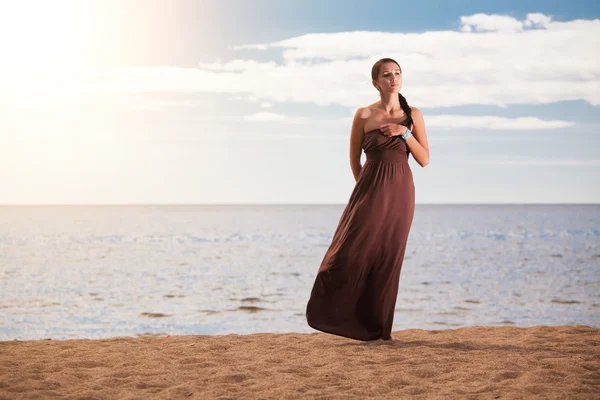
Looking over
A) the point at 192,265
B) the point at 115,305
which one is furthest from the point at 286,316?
the point at 192,265

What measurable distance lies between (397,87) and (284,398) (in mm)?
2904

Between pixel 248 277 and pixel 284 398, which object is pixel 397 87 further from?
pixel 248 277

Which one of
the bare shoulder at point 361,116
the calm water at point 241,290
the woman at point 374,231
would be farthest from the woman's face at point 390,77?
the calm water at point 241,290

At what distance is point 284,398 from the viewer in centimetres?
441

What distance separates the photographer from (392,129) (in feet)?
19.3

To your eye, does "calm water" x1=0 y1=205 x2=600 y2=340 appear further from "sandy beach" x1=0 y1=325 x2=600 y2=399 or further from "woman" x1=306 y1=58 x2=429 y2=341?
"woman" x1=306 y1=58 x2=429 y2=341

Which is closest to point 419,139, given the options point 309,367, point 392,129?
point 392,129

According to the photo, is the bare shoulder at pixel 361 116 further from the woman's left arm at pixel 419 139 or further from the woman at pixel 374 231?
the woman's left arm at pixel 419 139

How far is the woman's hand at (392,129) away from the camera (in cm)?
588

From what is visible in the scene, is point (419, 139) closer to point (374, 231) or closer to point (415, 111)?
point (415, 111)

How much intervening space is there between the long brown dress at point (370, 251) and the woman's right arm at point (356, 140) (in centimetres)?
7

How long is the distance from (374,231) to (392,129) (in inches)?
35.1

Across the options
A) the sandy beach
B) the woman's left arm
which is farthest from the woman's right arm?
the sandy beach

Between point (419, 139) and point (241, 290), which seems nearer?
point (419, 139)
